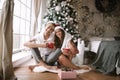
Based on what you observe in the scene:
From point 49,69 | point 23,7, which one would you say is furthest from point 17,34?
point 49,69

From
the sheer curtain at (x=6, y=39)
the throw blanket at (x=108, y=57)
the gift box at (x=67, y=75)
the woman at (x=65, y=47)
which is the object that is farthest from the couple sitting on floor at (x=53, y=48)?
the sheer curtain at (x=6, y=39)

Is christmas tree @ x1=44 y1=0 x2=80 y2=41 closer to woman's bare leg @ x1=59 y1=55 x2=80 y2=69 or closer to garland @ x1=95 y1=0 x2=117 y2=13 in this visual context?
garland @ x1=95 y1=0 x2=117 y2=13

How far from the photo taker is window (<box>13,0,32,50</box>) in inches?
187

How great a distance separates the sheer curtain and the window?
188 centimetres

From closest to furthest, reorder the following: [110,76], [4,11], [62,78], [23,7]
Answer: [4,11] → [62,78] → [110,76] → [23,7]

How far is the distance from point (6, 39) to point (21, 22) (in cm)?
252

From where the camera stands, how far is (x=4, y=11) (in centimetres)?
269

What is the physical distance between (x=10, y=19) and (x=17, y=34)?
2151mm

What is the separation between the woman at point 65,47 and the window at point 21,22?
1034 mm

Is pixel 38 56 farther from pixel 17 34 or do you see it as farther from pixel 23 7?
pixel 23 7

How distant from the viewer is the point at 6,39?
2.76 metres

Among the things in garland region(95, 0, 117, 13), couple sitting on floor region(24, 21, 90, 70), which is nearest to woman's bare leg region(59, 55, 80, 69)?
couple sitting on floor region(24, 21, 90, 70)

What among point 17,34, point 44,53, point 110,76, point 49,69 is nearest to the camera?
point 110,76

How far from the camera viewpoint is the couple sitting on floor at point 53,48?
414 centimetres
